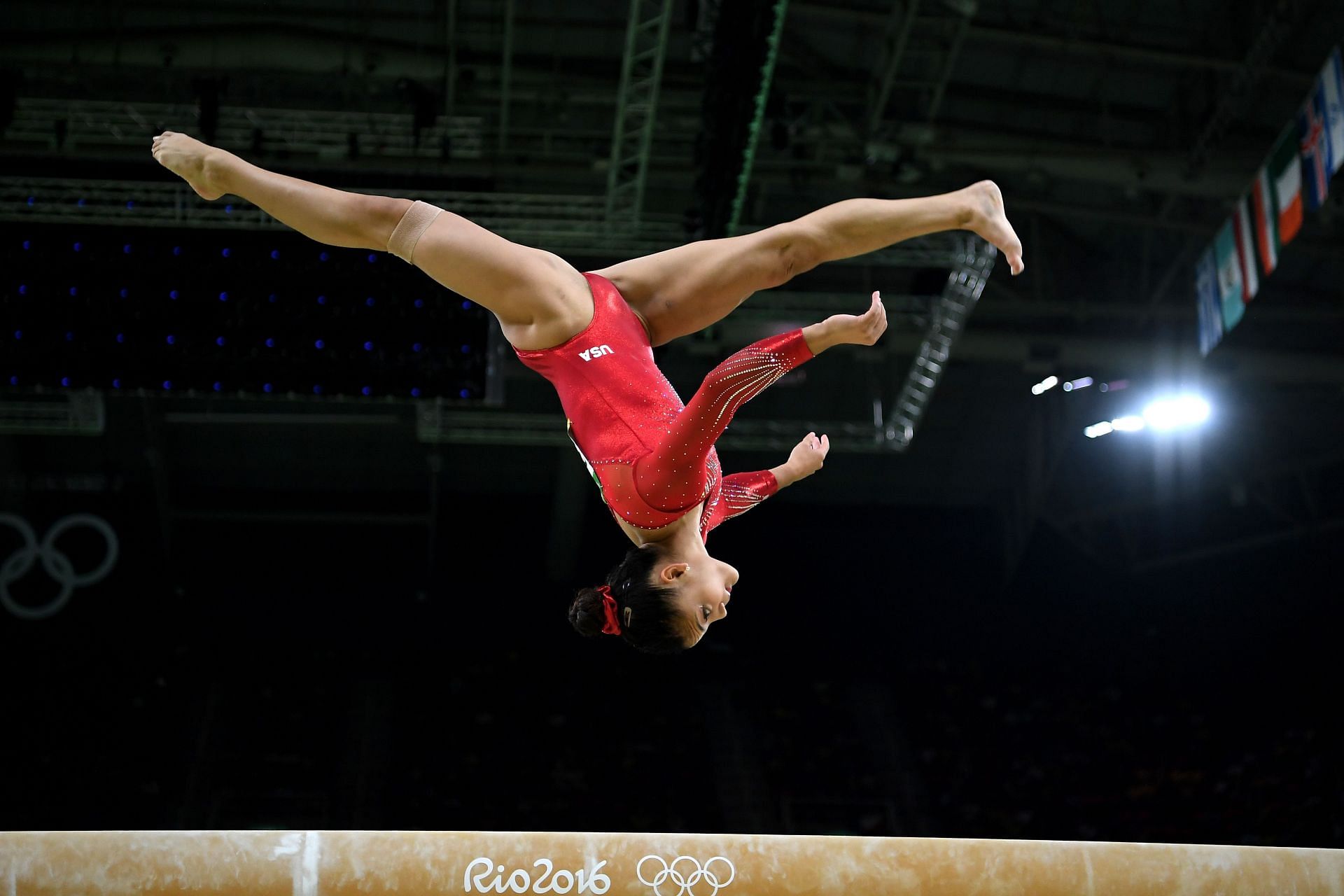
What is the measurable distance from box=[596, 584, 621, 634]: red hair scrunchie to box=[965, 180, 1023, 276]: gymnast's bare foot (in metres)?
1.49

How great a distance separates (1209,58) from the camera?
30.1 feet

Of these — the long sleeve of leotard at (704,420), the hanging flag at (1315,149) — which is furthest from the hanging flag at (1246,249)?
the long sleeve of leotard at (704,420)

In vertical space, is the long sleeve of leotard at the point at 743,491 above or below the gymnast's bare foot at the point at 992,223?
below

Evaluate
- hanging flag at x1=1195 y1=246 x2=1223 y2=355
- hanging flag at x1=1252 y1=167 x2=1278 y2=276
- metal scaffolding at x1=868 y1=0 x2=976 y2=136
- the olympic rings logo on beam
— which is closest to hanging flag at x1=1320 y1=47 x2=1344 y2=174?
hanging flag at x1=1252 y1=167 x2=1278 y2=276

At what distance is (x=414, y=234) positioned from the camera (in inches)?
148

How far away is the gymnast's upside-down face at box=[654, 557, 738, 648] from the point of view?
3.66 meters

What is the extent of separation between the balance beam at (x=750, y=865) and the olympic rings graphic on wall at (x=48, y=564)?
37.6ft

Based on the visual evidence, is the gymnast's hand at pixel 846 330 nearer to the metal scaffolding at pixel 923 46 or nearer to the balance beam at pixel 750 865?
the balance beam at pixel 750 865

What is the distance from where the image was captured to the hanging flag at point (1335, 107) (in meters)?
6.78

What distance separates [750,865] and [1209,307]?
6.96 m

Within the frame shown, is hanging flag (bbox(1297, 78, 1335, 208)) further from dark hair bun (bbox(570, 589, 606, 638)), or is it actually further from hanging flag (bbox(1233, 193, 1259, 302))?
dark hair bun (bbox(570, 589, 606, 638))

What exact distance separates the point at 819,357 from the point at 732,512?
9914mm

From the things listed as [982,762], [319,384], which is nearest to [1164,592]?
[982,762]

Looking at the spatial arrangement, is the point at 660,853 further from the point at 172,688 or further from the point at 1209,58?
the point at 172,688
